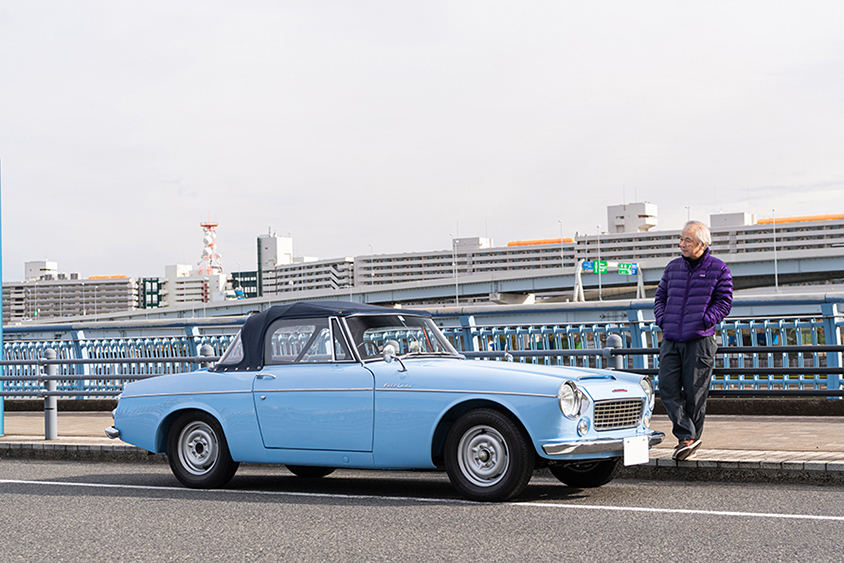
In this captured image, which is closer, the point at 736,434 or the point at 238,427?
the point at 238,427

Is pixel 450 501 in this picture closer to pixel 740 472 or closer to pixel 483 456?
pixel 483 456

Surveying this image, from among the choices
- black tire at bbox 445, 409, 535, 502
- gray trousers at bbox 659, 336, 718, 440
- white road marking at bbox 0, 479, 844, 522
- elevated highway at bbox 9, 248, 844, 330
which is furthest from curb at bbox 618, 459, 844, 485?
elevated highway at bbox 9, 248, 844, 330

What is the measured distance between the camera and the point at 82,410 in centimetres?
1666

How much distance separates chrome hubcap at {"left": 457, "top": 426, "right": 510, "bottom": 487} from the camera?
654 centimetres

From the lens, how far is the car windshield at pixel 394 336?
7375 millimetres

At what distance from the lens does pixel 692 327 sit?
7.84 metres

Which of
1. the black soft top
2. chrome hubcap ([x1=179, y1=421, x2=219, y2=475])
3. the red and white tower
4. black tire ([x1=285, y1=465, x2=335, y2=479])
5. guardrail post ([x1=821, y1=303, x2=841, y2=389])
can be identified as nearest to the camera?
the black soft top

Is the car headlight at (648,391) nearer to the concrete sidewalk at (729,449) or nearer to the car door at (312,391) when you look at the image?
the concrete sidewalk at (729,449)

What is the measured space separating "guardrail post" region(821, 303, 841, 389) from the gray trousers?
15.6 feet

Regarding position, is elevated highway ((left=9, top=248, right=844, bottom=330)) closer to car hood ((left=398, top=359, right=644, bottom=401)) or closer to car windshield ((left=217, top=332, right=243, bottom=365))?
car windshield ((left=217, top=332, right=243, bottom=365))

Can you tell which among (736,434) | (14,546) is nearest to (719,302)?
(736,434)

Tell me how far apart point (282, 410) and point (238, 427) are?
0.44 metres

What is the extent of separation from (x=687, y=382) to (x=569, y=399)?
6.01 ft

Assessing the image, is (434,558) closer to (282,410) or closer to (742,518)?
(742,518)
